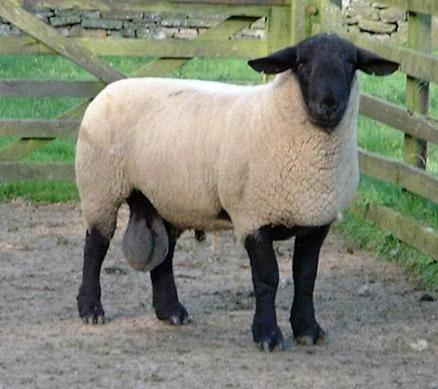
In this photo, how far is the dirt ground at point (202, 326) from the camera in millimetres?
6379

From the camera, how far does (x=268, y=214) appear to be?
6746mm

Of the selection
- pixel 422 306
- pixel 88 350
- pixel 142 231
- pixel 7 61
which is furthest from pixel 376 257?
pixel 7 61

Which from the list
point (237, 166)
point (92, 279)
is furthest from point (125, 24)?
point (237, 166)

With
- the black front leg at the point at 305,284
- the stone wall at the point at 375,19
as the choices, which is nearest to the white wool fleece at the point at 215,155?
the black front leg at the point at 305,284

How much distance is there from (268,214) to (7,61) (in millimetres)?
10062

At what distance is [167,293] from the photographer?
746 cm

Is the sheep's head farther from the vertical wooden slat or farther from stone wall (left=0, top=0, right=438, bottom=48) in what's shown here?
stone wall (left=0, top=0, right=438, bottom=48)

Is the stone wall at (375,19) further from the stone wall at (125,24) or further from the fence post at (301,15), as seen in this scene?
the fence post at (301,15)

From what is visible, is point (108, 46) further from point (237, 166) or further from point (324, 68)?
point (324, 68)

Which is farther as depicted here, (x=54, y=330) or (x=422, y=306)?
(x=422, y=306)

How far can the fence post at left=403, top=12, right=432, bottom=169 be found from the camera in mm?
8891

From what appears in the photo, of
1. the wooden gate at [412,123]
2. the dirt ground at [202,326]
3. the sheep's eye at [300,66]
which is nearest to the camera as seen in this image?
the dirt ground at [202,326]

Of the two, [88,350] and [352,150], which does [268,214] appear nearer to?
[352,150]

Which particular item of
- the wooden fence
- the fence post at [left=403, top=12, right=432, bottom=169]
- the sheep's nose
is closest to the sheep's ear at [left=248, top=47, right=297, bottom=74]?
the sheep's nose
